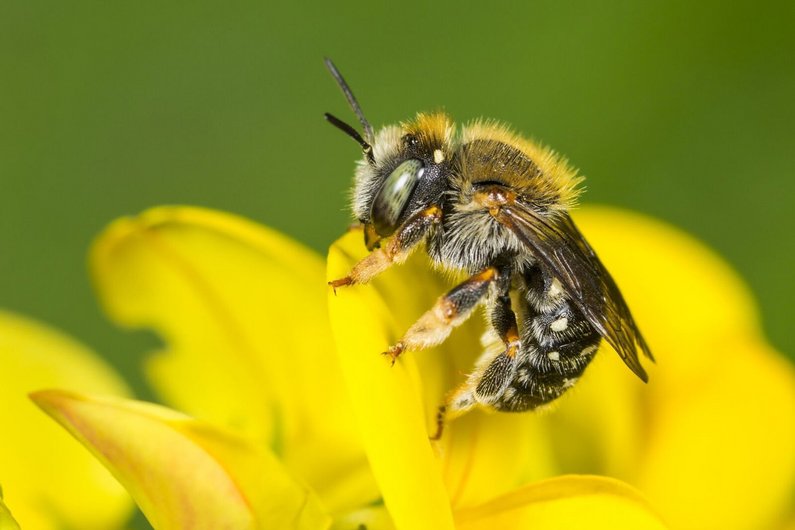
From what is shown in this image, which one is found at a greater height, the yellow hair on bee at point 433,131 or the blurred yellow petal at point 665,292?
the yellow hair on bee at point 433,131

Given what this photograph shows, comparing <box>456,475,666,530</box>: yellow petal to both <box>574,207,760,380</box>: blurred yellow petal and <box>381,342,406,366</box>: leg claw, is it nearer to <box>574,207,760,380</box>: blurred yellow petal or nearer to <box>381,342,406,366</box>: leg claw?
<box>381,342,406,366</box>: leg claw

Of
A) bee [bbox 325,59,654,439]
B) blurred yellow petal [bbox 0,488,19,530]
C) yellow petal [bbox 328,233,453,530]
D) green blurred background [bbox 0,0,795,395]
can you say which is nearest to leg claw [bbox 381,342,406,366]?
yellow petal [bbox 328,233,453,530]

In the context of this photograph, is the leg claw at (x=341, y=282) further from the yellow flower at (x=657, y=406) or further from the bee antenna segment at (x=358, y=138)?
the bee antenna segment at (x=358, y=138)

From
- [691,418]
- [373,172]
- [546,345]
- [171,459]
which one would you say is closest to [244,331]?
[373,172]

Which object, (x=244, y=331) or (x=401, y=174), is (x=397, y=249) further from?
(x=244, y=331)

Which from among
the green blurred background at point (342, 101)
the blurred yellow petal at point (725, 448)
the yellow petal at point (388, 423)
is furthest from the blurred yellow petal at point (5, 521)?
the green blurred background at point (342, 101)

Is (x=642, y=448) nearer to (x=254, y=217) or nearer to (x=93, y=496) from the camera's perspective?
(x=93, y=496)
